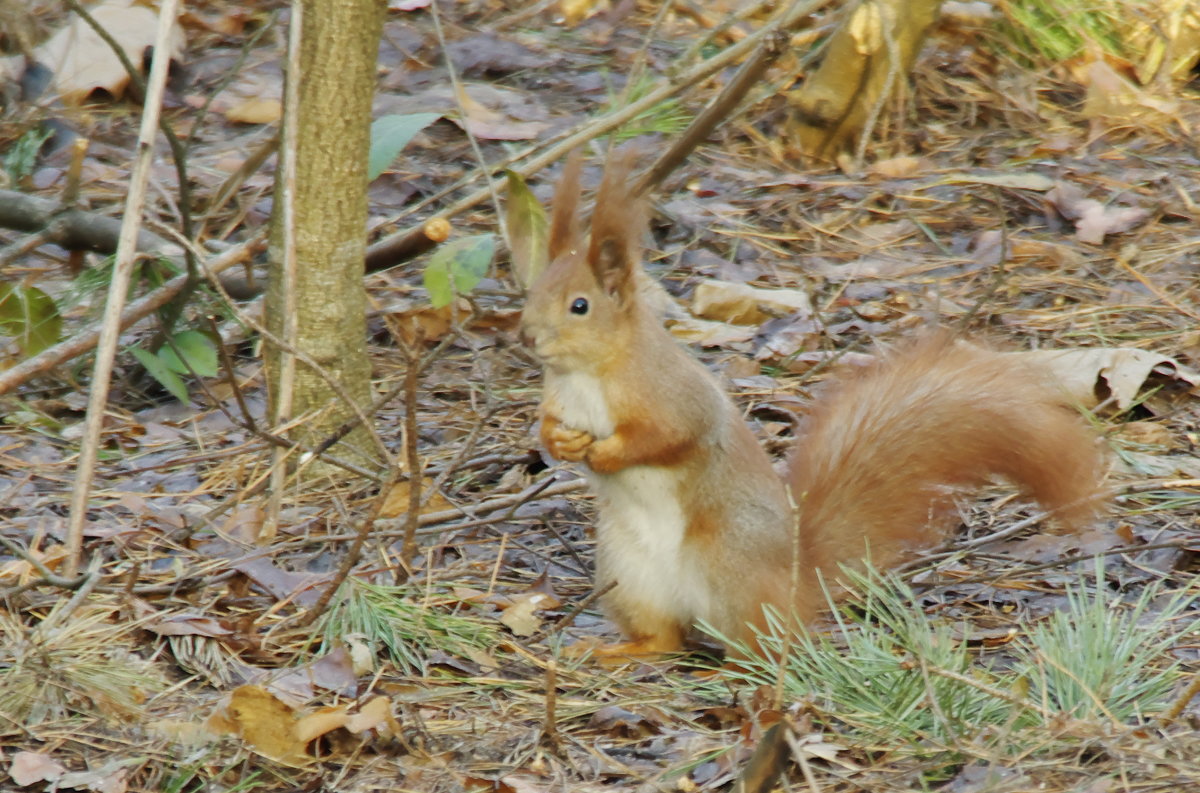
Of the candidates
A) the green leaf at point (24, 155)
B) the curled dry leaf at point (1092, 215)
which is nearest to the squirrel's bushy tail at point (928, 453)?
the curled dry leaf at point (1092, 215)

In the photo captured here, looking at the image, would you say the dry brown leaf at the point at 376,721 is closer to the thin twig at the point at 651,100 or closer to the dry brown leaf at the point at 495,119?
the thin twig at the point at 651,100

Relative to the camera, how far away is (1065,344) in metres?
3.54

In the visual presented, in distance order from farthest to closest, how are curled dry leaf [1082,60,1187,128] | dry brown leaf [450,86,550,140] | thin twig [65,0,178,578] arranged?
curled dry leaf [1082,60,1187,128]
dry brown leaf [450,86,550,140]
thin twig [65,0,178,578]

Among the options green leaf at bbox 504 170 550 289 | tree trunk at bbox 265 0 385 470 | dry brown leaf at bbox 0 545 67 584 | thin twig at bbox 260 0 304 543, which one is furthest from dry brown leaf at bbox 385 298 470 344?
dry brown leaf at bbox 0 545 67 584

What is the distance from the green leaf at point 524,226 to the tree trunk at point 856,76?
5.23ft

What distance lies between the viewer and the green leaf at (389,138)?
126 inches

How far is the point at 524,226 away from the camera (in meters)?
3.30

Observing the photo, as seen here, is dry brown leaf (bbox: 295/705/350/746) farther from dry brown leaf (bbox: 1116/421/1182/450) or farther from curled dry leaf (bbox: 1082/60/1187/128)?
curled dry leaf (bbox: 1082/60/1187/128)

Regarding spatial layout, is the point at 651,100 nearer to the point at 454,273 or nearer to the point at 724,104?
the point at 724,104

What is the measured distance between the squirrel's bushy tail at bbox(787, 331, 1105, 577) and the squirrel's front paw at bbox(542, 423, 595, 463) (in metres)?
0.38

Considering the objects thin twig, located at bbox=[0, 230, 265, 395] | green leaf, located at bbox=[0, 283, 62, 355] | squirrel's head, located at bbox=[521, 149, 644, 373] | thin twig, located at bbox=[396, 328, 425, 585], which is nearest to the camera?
thin twig, located at bbox=[396, 328, 425, 585]

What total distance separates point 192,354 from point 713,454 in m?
1.47

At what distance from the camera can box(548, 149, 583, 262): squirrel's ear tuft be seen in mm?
2465

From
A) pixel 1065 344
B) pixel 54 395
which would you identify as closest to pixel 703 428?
pixel 1065 344
